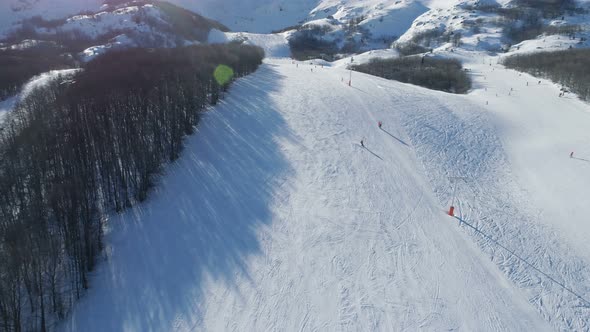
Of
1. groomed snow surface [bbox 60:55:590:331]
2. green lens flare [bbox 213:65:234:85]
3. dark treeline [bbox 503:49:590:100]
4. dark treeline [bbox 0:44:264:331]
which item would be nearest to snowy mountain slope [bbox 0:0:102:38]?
green lens flare [bbox 213:65:234:85]

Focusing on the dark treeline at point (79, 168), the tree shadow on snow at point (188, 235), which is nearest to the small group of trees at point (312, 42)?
the dark treeline at point (79, 168)

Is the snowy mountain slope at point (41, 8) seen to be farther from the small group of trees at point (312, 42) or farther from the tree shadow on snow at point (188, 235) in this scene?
the tree shadow on snow at point (188, 235)

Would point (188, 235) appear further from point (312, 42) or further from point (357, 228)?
point (312, 42)

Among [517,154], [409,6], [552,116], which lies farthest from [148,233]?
[409,6]

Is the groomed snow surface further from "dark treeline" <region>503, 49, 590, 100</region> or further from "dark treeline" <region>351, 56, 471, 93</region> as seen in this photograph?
"dark treeline" <region>351, 56, 471, 93</region>

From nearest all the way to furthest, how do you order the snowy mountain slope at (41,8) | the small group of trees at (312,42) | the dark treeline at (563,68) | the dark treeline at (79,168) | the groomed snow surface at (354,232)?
1. the dark treeline at (79,168)
2. the groomed snow surface at (354,232)
3. the dark treeline at (563,68)
4. the small group of trees at (312,42)
5. the snowy mountain slope at (41,8)

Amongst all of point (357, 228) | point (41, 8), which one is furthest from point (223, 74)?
point (41, 8)
